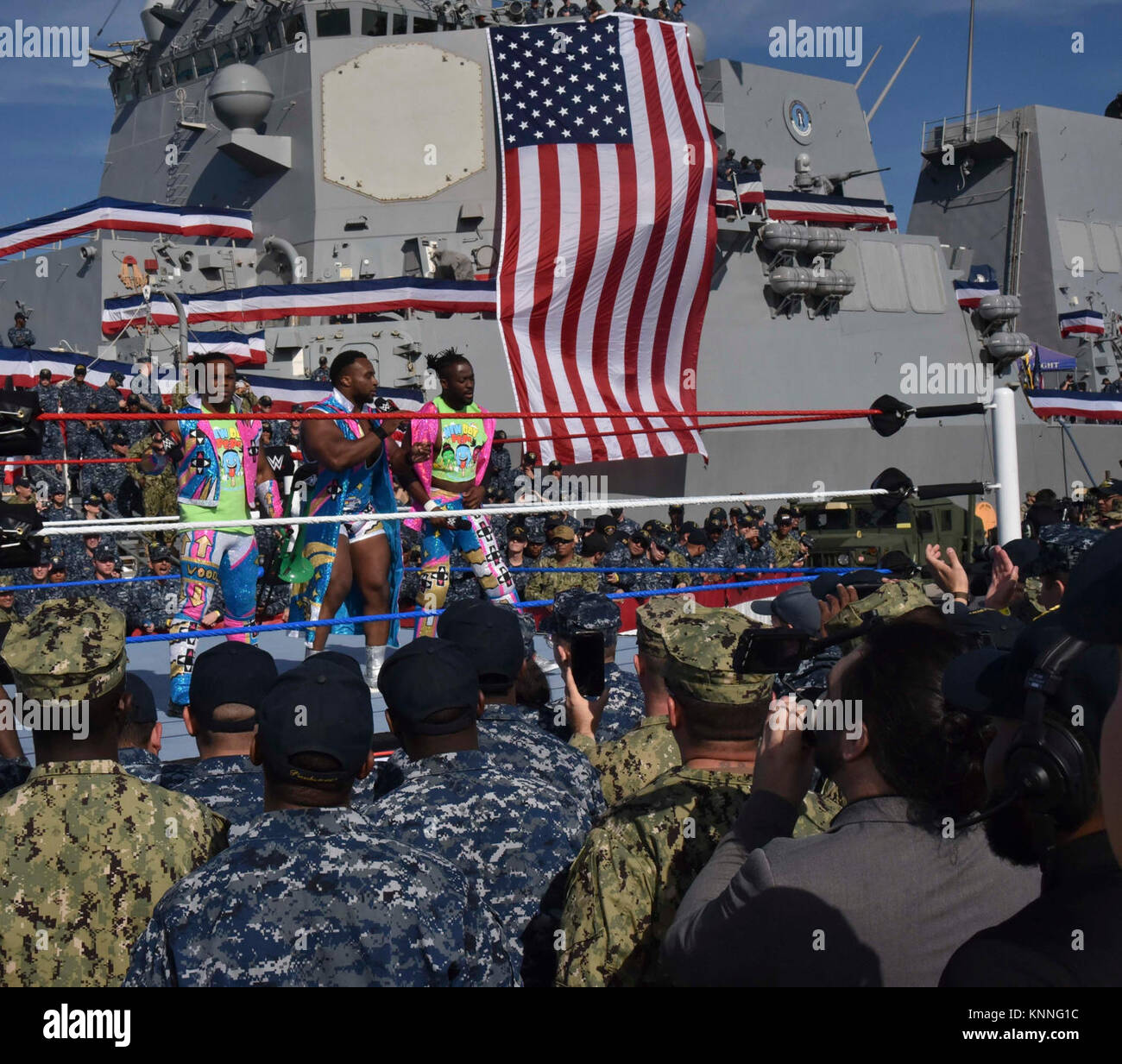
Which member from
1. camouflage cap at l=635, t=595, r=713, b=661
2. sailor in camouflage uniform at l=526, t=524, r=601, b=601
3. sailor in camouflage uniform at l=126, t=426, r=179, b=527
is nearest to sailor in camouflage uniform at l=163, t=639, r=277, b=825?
camouflage cap at l=635, t=595, r=713, b=661

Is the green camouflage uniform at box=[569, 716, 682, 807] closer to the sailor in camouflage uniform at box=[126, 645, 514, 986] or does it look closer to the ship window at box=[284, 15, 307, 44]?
the sailor in camouflage uniform at box=[126, 645, 514, 986]

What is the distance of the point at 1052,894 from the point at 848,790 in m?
0.56

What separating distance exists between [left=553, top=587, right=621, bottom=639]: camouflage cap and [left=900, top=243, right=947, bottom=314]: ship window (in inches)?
680

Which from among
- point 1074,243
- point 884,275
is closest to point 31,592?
point 884,275

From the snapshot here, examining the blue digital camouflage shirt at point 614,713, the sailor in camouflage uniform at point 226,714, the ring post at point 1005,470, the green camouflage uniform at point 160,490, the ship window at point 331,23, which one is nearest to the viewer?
the sailor in camouflage uniform at point 226,714

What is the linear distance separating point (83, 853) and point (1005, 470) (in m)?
3.48

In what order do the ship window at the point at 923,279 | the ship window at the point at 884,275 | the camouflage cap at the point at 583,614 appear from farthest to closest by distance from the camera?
the ship window at the point at 923,279 → the ship window at the point at 884,275 → the camouflage cap at the point at 583,614

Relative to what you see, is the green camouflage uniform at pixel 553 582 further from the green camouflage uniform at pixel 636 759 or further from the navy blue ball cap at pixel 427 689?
the navy blue ball cap at pixel 427 689

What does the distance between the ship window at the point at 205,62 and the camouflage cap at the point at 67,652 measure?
19.3 m

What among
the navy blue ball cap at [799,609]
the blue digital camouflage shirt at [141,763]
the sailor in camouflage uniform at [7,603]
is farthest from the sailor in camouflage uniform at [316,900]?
the sailor in camouflage uniform at [7,603]

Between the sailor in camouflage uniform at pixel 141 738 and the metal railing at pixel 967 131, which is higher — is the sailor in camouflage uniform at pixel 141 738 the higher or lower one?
the lower one

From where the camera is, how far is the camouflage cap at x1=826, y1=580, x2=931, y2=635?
11.8 ft

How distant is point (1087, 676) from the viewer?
1.27 meters

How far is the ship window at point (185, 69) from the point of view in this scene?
20.2m
